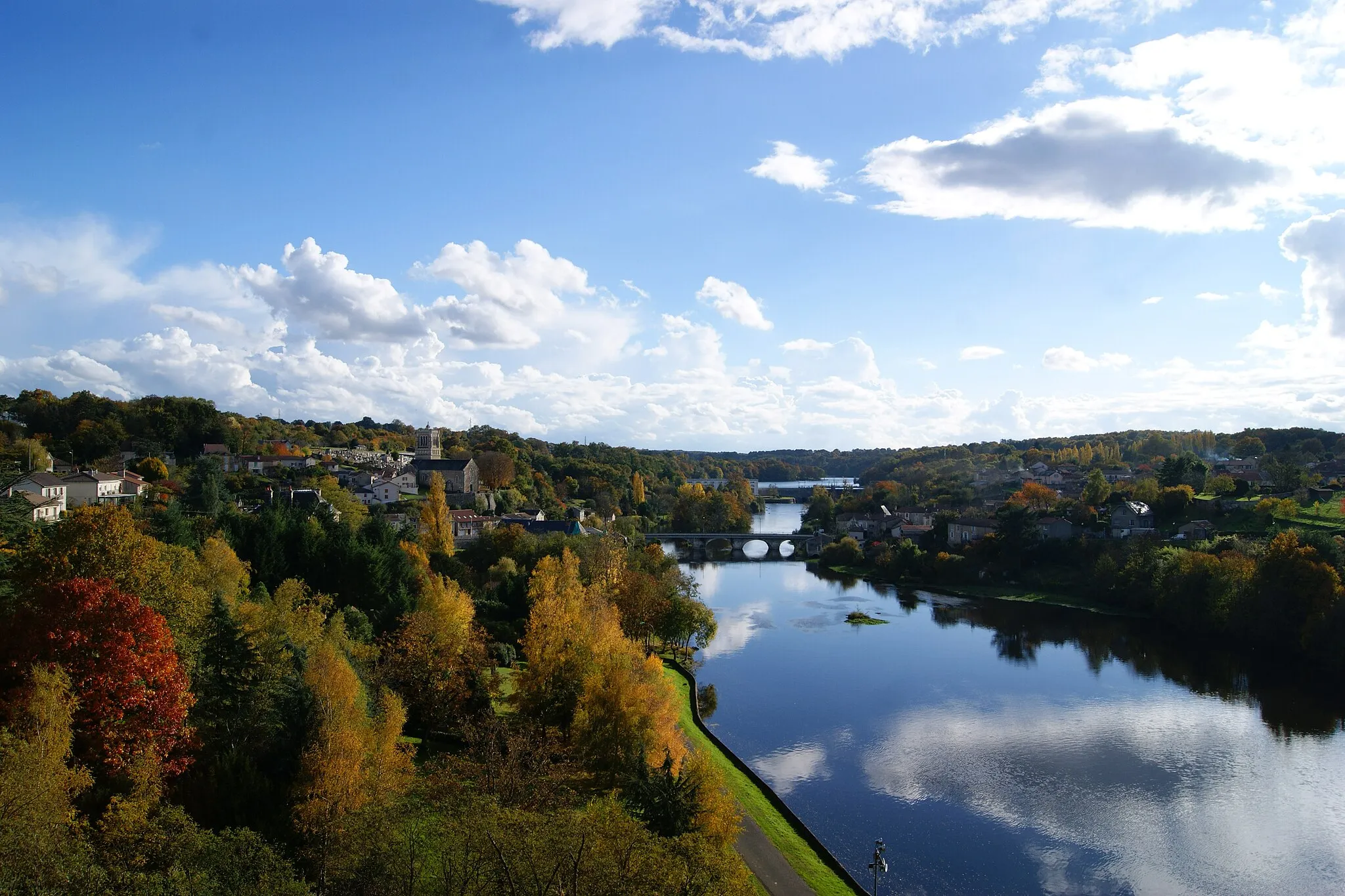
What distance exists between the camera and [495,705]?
27.6 m

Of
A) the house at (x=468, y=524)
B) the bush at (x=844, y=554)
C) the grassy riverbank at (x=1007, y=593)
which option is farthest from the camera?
the bush at (x=844, y=554)

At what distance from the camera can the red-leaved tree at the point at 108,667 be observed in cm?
1669

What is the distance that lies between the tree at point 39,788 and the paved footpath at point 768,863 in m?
11.9

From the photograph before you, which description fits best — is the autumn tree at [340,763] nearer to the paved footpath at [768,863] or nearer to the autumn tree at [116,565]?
the autumn tree at [116,565]

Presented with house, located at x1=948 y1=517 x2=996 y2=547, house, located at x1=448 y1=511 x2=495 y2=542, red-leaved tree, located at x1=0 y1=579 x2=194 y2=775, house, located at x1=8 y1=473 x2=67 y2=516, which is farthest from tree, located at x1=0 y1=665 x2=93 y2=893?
house, located at x1=948 y1=517 x2=996 y2=547

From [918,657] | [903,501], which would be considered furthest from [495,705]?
[903,501]

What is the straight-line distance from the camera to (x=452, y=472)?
2918 inches

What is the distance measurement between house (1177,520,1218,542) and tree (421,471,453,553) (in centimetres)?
5069

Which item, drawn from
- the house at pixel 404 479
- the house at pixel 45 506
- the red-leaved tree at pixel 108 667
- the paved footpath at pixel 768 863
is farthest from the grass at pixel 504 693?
the house at pixel 404 479

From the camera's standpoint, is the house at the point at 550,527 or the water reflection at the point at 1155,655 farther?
the house at the point at 550,527

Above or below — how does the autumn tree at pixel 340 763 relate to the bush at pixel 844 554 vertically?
above

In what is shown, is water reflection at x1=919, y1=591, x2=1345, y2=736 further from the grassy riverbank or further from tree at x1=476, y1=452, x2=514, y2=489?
tree at x1=476, y1=452, x2=514, y2=489

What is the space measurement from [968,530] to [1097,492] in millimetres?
11798

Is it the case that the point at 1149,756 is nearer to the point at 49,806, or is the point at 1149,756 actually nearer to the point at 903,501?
the point at 49,806
